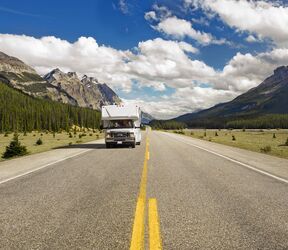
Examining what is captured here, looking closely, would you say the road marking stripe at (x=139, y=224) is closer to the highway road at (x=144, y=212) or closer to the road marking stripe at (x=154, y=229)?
the highway road at (x=144, y=212)

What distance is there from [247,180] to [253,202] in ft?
10.6

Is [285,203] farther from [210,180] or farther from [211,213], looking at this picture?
[210,180]

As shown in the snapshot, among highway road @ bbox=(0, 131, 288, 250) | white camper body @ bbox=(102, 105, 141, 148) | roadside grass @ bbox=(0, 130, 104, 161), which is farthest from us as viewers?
roadside grass @ bbox=(0, 130, 104, 161)

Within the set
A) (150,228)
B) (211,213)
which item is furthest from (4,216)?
(211,213)

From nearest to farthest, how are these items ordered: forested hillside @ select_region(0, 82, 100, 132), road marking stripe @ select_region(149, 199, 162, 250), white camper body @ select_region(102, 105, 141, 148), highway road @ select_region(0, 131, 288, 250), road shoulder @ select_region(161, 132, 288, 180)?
1. road marking stripe @ select_region(149, 199, 162, 250)
2. highway road @ select_region(0, 131, 288, 250)
3. road shoulder @ select_region(161, 132, 288, 180)
4. white camper body @ select_region(102, 105, 141, 148)
5. forested hillside @ select_region(0, 82, 100, 132)

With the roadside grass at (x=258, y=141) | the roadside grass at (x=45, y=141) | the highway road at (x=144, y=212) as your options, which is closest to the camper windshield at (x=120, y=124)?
the roadside grass at (x=45, y=141)

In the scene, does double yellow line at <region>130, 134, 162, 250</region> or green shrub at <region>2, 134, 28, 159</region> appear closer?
double yellow line at <region>130, 134, 162, 250</region>

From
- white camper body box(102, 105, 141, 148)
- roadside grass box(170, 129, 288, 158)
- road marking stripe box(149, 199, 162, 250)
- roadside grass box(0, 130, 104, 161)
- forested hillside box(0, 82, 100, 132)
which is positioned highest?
forested hillside box(0, 82, 100, 132)

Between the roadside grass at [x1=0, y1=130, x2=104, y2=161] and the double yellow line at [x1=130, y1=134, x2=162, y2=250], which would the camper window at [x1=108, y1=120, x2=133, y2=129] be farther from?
the double yellow line at [x1=130, y1=134, x2=162, y2=250]

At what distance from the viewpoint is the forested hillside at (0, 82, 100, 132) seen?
4877 inches

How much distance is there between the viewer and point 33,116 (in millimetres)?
137750

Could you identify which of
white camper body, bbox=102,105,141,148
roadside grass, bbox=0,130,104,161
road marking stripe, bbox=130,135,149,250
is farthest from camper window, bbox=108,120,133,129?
road marking stripe, bbox=130,135,149,250

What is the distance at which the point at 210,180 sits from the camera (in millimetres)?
10328

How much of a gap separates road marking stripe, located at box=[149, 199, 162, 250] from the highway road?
14 millimetres
